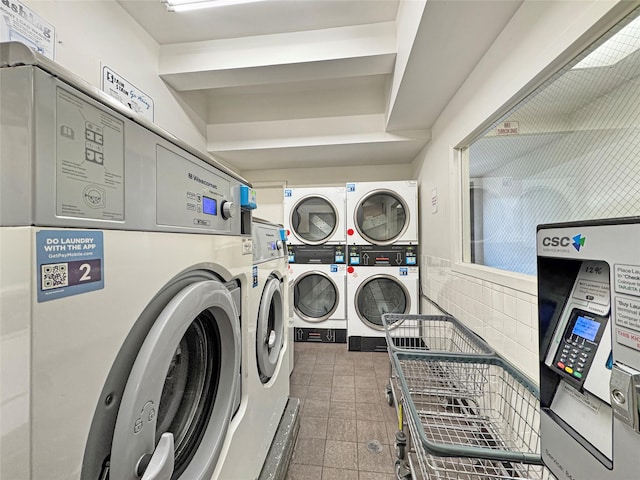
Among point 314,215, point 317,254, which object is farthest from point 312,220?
point 317,254

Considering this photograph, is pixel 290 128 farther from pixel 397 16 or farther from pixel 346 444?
pixel 346 444

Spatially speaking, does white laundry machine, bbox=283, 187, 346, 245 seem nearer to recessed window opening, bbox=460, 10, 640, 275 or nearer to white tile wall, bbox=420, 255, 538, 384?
white tile wall, bbox=420, 255, 538, 384

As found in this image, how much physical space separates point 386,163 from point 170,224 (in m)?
3.04

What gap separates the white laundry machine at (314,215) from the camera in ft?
8.79

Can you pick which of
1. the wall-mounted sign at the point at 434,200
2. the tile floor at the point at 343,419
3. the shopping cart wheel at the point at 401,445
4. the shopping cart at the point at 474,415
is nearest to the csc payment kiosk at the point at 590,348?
the shopping cart at the point at 474,415

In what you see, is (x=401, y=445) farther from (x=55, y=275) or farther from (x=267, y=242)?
(x=55, y=275)

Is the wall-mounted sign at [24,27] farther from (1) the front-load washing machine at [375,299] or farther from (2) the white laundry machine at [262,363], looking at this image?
(1) the front-load washing machine at [375,299]

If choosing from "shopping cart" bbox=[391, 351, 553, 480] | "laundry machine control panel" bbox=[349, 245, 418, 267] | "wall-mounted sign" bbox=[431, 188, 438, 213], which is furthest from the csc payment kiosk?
"laundry machine control panel" bbox=[349, 245, 418, 267]

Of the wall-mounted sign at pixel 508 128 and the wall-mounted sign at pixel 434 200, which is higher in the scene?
the wall-mounted sign at pixel 508 128

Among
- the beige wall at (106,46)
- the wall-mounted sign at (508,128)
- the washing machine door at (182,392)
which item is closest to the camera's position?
the washing machine door at (182,392)

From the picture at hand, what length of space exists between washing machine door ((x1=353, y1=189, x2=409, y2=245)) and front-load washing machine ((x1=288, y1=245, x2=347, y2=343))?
13.5 inches

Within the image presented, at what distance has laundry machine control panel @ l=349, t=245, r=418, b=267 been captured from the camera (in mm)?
2557

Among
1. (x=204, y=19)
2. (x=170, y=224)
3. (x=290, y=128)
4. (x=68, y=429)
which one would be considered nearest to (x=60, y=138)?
(x=170, y=224)

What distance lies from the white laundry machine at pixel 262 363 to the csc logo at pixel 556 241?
84 cm
